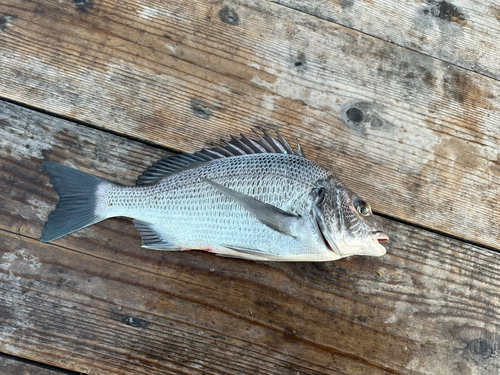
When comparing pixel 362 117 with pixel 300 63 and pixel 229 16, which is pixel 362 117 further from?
pixel 229 16

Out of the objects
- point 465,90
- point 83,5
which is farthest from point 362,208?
point 83,5

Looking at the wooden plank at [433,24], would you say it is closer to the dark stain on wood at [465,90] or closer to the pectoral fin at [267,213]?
the dark stain on wood at [465,90]

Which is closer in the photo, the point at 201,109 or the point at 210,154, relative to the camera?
the point at 210,154

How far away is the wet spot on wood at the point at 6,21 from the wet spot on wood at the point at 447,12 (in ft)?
8.94

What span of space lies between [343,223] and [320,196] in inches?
6.7

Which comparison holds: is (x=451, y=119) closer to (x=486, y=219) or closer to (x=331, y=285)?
(x=486, y=219)

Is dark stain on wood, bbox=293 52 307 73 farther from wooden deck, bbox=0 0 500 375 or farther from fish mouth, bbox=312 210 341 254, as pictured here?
fish mouth, bbox=312 210 341 254

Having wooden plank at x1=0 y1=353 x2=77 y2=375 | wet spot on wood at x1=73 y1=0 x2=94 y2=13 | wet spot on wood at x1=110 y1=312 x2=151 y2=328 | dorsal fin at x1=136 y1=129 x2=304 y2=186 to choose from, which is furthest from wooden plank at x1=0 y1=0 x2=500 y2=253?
wooden plank at x1=0 y1=353 x2=77 y2=375

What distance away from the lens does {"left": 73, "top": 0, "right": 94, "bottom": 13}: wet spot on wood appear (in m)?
1.78

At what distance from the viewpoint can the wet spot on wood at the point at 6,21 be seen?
5.58ft

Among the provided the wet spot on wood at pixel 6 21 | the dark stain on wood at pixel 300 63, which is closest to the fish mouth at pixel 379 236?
the dark stain on wood at pixel 300 63

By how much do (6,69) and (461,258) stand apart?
291 centimetres

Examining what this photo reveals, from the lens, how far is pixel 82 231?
158cm

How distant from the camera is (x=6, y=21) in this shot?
5.61 feet
